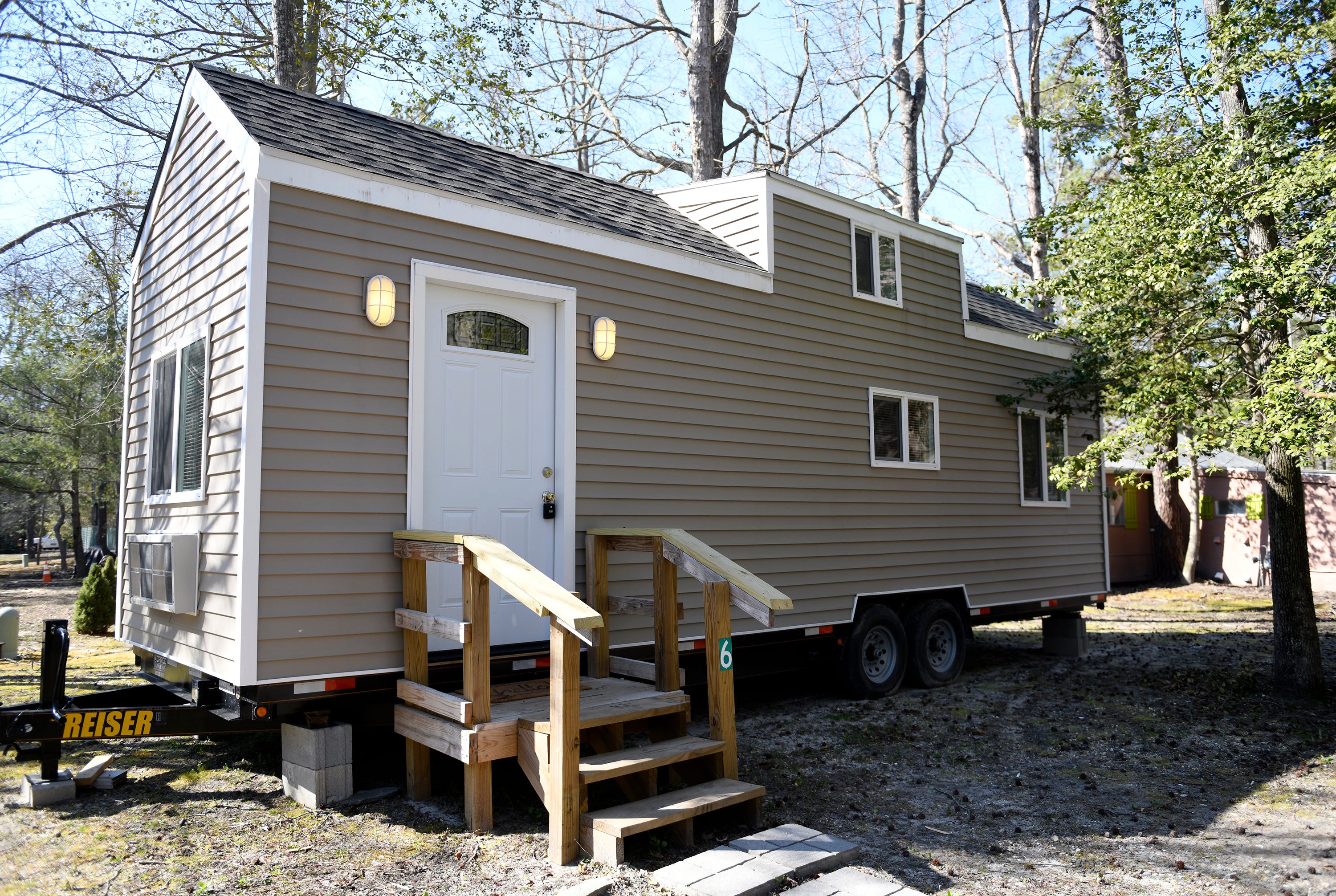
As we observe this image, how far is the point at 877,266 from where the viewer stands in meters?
8.60

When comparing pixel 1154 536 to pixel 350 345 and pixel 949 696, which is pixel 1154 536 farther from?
pixel 350 345

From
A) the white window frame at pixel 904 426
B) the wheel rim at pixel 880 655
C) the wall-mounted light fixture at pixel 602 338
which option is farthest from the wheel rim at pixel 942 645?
the wall-mounted light fixture at pixel 602 338

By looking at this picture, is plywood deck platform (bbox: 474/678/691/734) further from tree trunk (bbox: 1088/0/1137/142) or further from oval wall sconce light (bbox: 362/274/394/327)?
tree trunk (bbox: 1088/0/1137/142)

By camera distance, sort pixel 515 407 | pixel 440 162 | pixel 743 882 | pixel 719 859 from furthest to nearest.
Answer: pixel 440 162
pixel 515 407
pixel 719 859
pixel 743 882

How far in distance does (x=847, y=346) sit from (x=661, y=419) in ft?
7.61

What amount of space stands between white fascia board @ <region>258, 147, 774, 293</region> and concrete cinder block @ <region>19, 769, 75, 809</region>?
345cm

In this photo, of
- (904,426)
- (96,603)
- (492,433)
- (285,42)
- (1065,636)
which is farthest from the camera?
(96,603)

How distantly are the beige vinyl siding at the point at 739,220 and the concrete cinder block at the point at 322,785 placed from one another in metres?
4.85

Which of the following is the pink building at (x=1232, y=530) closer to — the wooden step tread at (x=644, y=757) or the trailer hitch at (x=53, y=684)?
the wooden step tread at (x=644, y=757)

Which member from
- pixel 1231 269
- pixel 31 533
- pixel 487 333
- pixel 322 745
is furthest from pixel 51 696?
pixel 31 533

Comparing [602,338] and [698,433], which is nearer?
[602,338]

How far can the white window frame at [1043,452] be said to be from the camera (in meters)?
9.78

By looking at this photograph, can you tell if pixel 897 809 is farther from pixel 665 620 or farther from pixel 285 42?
pixel 285 42

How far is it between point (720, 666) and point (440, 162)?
3696 millimetres
